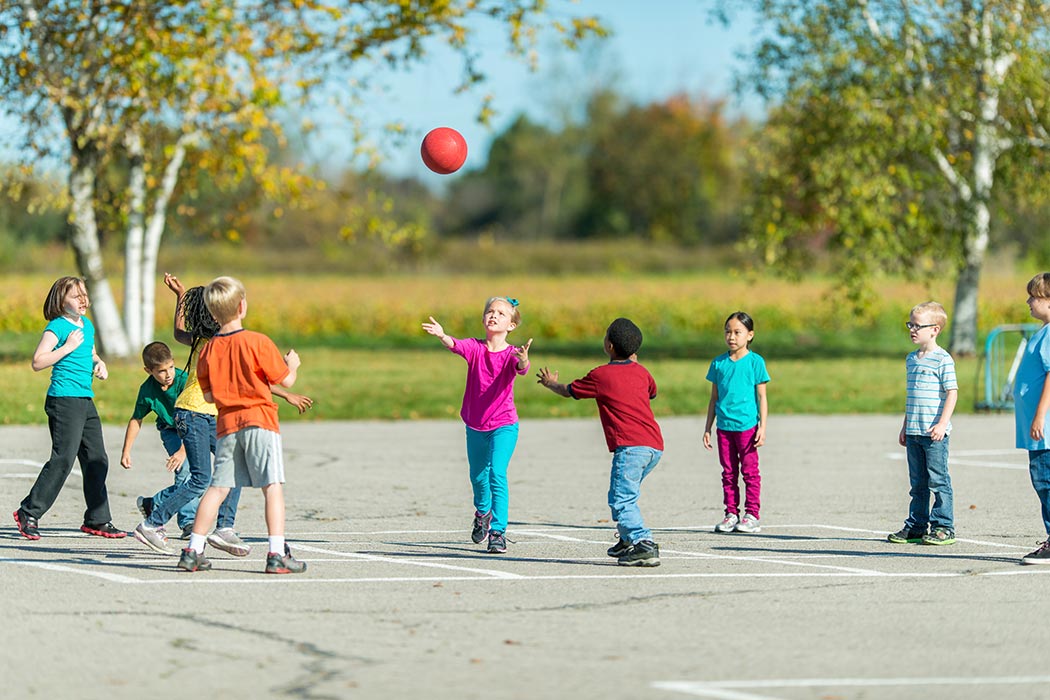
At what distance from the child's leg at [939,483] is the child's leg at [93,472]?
17.9 ft

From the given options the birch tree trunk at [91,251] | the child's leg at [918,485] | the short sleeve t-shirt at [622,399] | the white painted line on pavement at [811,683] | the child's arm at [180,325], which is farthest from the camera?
the birch tree trunk at [91,251]

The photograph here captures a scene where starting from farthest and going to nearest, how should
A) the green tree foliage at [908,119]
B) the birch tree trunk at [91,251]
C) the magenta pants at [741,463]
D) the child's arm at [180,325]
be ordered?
the green tree foliage at [908,119] < the birch tree trunk at [91,251] < the magenta pants at [741,463] < the child's arm at [180,325]

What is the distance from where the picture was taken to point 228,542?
924 centimetres

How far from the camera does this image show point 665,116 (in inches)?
3760

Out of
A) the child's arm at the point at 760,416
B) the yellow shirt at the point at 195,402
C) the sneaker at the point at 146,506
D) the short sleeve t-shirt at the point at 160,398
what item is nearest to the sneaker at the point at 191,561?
the sneaker at the point at 146,506

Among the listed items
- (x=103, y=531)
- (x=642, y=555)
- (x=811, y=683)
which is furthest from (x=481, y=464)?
(x=811, y=683)

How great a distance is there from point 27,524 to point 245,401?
2.24m

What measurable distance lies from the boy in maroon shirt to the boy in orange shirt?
166cm

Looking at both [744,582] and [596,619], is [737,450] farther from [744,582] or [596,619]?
[596,619]

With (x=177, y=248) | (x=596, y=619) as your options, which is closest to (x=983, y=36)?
(x=596, y=619)

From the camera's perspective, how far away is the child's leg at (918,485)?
392 inches

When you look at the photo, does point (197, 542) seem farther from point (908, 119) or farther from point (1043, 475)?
point (908, 119)

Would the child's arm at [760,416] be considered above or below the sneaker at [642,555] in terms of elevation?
above

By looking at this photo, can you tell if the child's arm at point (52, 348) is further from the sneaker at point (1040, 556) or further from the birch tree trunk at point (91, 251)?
the birch tree trunk at point (91, 251)
